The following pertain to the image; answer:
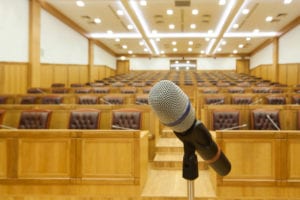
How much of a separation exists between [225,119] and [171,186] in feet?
4.58

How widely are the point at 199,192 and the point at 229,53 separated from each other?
21.2m

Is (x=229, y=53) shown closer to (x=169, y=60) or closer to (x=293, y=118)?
(x=169, y=60)

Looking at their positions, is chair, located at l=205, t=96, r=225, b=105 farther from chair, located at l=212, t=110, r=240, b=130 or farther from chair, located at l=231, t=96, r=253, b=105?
chair, located at l=212, t=110, r=240, b=130

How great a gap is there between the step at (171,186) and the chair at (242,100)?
249 cm

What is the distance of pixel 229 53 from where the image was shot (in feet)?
77.5

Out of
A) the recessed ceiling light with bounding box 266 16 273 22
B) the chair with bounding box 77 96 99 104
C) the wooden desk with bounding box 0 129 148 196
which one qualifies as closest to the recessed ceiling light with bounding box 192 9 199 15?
the recessed ceiling light with bounding box 266 16 273 22

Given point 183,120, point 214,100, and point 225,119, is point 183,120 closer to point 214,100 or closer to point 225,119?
point 225,119

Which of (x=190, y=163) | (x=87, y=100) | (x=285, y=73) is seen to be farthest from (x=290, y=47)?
(x=190, y=163)

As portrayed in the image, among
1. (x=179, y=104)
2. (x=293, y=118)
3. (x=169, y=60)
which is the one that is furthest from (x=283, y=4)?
(x=169, y=60)

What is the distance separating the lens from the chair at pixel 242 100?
6425mm

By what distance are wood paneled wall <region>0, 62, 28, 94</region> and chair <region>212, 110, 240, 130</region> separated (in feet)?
21.4

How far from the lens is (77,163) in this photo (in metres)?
3.37

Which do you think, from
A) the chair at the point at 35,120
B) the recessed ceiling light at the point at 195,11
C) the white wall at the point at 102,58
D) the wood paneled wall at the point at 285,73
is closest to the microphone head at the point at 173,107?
the chair at the point at 35,120

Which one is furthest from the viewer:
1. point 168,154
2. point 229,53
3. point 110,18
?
point 229,53
